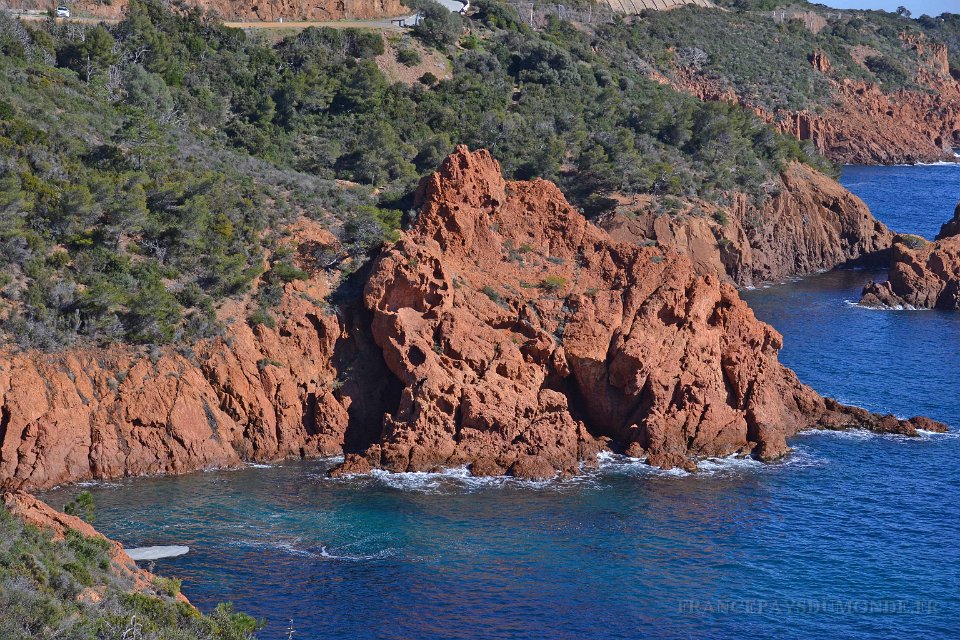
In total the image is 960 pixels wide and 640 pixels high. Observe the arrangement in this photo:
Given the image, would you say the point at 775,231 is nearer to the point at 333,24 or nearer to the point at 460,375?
the point at 333,24

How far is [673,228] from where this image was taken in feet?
286

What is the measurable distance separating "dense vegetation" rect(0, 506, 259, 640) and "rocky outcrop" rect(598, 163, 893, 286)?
56652 mm

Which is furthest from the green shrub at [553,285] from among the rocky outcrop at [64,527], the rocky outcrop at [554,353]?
the rocky outcrop at [64,527]

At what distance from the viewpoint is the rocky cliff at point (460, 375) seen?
5141 cm

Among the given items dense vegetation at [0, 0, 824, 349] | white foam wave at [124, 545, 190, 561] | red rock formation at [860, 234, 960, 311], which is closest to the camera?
white foam wave at [124, 545, 190, 561]

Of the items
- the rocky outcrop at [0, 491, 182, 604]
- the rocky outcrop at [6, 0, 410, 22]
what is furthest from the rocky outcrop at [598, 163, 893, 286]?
the rocky outcrop at [0, 491, 182, 604]

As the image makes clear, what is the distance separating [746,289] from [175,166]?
145ft

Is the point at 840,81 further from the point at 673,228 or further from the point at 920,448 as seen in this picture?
the point at 920,448

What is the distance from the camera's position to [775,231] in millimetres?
99438

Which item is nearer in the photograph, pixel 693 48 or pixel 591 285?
pixel 591 285

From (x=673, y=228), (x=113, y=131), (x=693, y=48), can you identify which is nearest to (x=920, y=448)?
(x=673, y=228)

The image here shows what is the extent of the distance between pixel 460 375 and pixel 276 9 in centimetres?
6034

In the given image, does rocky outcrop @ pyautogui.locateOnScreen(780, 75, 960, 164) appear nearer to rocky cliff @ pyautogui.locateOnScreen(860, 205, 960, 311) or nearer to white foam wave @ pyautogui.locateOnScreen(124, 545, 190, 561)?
rocky cliff @ pyautogui.locateOnScreen(860, 205, 960, 311)

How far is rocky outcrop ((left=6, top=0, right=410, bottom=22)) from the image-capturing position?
92.9m
